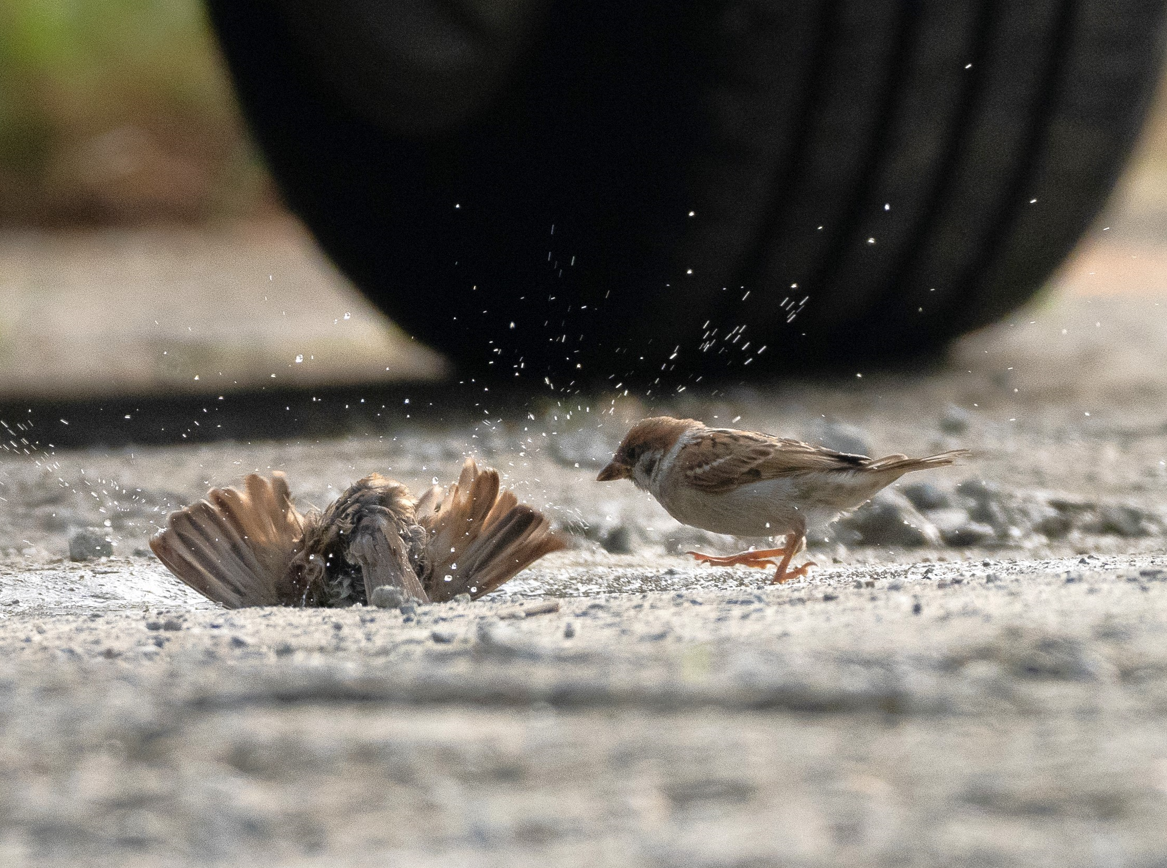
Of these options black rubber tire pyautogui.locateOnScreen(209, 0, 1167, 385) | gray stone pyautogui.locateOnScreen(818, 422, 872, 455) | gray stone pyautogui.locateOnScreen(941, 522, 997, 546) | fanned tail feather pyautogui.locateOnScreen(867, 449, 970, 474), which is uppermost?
black rubber tire pyautogui.locateOnScreen(209, 0, 1167, 385)

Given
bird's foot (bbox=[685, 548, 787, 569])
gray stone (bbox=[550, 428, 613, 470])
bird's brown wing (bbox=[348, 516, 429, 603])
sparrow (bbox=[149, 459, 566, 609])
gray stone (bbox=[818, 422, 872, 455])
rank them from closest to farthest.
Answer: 1. bird's brown wing (bbox=[348, 516, 429, 603])
2. sparrow (bbox=[149, 459, 566, 609])
3. bird's foot (bbox=[685, 548, 787, 569])
4. gray stone (bbox=[818, 422, 872, 455])
5. gray stone (bbox=[550, 428, 613, 470])

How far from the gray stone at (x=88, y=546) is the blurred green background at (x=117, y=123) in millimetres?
9979

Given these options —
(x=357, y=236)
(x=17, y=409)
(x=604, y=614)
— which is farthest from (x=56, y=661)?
(x=357, y=236)

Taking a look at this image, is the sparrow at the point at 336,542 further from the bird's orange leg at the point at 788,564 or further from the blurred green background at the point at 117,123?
the blurred green background at the point at 117,123

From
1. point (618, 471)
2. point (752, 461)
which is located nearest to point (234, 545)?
point (618, 471)

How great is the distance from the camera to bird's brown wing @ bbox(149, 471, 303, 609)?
2750mm

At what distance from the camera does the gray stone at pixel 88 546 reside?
3.23 m

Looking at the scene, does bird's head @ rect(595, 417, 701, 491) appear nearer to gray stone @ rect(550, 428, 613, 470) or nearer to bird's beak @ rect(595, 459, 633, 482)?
bird's beak @ rect(595, 459, 633, 482)

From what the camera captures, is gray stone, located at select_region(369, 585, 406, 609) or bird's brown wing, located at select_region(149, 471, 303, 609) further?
bird's brown wing, located at select_region(149, 471, 303, 609)

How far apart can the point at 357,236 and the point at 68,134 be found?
809 centimetres

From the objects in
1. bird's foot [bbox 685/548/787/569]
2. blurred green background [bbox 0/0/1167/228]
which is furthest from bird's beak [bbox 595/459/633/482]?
blurred green background [bbox 0/0/1167/228]

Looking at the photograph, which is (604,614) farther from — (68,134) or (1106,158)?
(68,134)

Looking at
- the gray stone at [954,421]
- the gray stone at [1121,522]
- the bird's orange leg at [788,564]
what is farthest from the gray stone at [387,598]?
the gray stone at [954,421]

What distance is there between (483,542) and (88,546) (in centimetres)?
95
